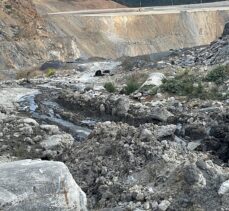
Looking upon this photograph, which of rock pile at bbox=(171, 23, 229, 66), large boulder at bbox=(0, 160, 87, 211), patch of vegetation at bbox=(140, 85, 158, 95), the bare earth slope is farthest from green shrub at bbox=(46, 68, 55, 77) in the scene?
large boulder at bbox=(0, 160, 87, 211)

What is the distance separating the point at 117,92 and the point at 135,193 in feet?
55.0

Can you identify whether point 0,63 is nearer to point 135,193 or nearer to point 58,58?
point 58,58

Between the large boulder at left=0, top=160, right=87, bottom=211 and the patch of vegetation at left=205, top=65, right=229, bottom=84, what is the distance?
16.7 m

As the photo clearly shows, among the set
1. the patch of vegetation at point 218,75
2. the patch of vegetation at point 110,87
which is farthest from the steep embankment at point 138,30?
the patch of vegetation at point 218,75

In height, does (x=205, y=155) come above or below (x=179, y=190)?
below

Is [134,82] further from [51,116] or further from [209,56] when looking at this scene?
[209,56]

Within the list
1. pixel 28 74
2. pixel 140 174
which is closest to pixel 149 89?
pixel 140 174

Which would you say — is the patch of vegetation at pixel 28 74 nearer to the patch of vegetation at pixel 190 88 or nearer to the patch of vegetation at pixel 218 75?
the patch of vegetation at pixel 190 88

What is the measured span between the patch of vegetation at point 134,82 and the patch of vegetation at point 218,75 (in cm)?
335

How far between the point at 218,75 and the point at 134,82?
171 inches

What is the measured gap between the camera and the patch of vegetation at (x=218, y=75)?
86.3ft

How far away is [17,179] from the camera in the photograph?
1030 cm

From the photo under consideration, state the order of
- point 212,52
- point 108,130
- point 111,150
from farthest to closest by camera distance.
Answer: point 212,52 → point 108,130 → point 111,150

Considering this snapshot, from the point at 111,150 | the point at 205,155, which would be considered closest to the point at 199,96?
the point at 205,155
